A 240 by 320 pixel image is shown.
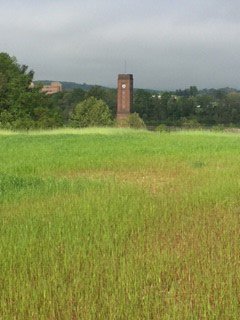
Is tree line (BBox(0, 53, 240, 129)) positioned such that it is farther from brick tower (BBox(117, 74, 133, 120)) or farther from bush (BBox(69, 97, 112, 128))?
brick tower (BBox(117, 74, 133, 120))

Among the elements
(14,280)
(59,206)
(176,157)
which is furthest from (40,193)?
(176,157)

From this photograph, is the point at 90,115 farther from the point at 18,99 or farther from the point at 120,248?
the point at 120,248

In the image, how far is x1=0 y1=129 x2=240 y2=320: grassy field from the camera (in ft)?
12.8

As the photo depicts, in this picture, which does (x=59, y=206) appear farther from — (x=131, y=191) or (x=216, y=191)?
(x=216, y=191)

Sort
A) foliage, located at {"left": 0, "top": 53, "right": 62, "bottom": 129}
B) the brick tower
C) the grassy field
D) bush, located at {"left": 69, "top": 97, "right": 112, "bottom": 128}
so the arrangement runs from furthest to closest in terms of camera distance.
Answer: the brick tower
bush, located at {"left": 69, "top": 97, "right": 112, "bottom": 128}
foliage, located at {"left": 0, "top": 53, "right": 62, "bottom": 129}
the grassy field

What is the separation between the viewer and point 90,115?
Answer: 65938 mm

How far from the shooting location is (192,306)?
390 cm

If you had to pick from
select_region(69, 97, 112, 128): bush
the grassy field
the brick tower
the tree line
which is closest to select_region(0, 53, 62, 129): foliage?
the tree line

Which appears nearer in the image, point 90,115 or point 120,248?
point 120,248

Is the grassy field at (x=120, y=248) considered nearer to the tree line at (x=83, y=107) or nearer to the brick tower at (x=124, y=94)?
the tree line at (x=83, y=107)

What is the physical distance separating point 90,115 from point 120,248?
60955mm

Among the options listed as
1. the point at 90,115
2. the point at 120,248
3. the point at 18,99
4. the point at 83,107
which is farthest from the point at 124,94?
the point at 120,248

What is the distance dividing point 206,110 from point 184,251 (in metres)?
88.8

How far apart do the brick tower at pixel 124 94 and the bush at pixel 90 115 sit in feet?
45.5
